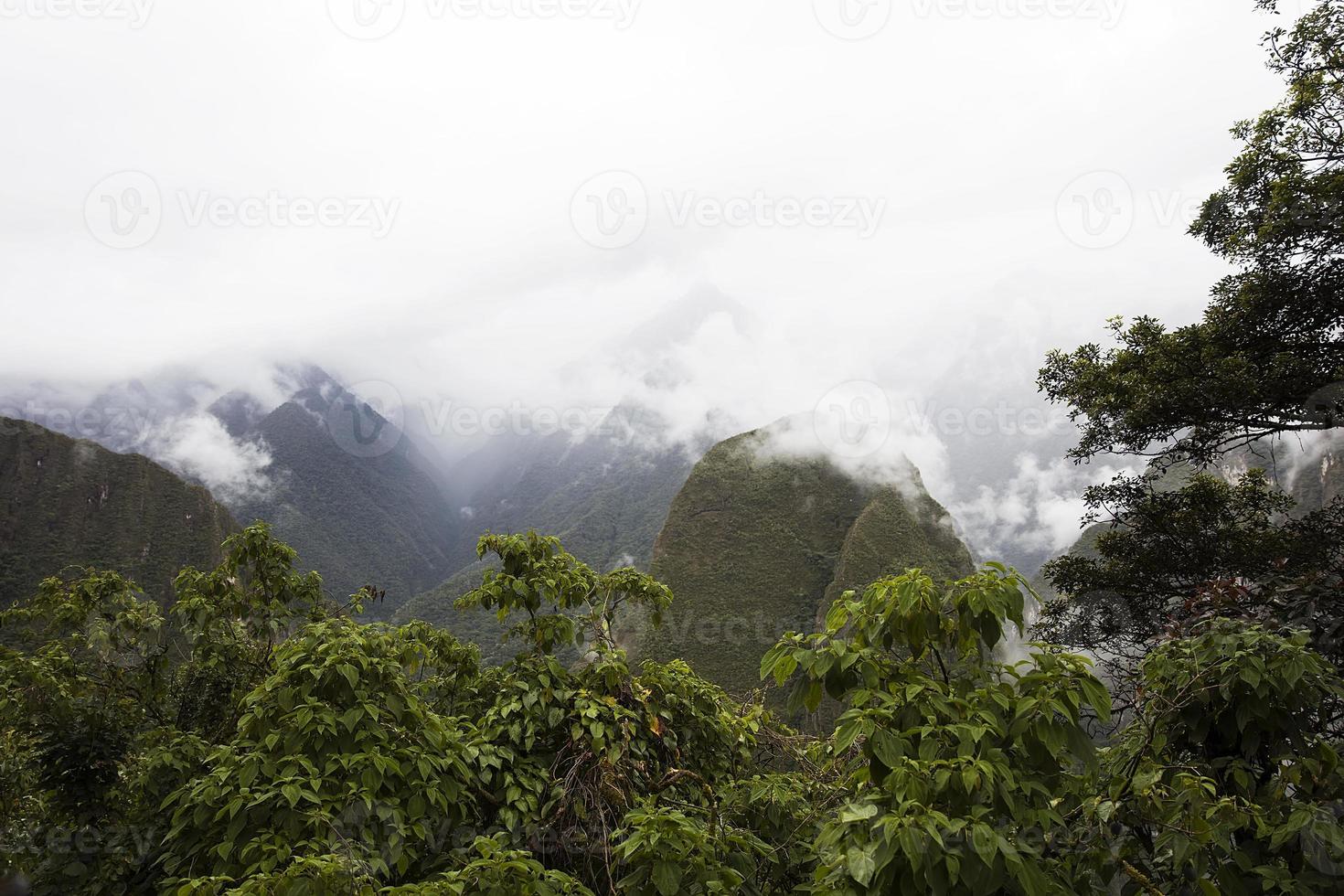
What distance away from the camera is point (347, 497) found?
474 feet

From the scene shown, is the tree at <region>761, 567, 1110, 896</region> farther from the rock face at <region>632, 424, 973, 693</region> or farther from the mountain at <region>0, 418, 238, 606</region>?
the mountain at <region>0, 418, 238, 606</region>

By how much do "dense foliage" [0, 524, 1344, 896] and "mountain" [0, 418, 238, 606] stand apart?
248 ft

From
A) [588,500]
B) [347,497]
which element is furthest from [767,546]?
[347,497]

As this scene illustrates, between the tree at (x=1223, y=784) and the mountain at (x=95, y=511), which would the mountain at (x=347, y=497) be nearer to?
the mountain at (x=95, y=511)

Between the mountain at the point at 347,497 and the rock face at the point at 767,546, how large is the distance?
53516mm

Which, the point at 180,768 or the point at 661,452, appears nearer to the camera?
the point at 180,768

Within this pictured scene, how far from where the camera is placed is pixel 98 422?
18075 cm

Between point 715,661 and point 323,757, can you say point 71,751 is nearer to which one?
point 323,757

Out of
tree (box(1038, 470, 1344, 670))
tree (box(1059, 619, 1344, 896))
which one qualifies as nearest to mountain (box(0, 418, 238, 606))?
tree (box(1038, 470, 1344, 670))

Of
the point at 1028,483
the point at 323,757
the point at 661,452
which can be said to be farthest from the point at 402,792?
the point at 1028,483

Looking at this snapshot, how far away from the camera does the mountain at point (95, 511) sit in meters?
69.9

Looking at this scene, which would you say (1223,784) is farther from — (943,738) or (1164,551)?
(1164,551)

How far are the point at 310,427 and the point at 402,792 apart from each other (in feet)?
565

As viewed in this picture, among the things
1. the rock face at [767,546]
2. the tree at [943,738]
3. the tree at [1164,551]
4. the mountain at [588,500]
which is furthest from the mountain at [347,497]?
the tree at [943,738]
